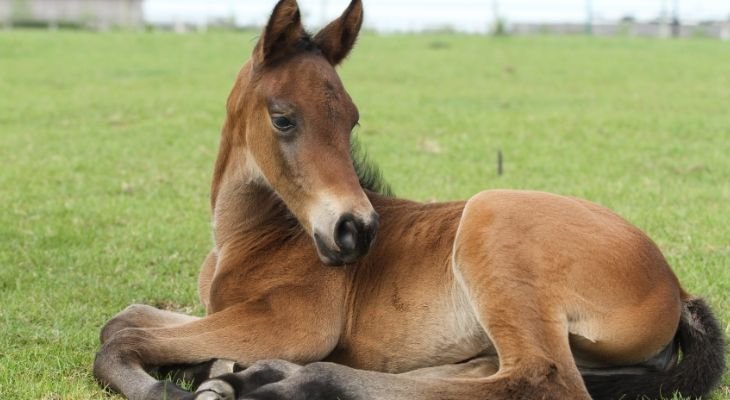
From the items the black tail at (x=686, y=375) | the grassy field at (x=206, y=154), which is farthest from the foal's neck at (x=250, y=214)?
the black tail at (x=686, y=375)

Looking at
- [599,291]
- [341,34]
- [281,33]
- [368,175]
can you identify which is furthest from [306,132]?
[599,291]

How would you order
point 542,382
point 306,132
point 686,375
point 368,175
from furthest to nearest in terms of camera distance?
point 368,175, point 306,132, point 686,375, point 542,382

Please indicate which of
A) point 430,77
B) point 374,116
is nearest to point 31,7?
point 430,77

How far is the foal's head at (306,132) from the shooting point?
4.45 meters

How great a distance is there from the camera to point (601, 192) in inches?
410

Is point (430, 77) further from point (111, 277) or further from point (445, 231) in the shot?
point (445, 231)

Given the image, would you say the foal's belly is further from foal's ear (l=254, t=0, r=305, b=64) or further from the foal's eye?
foal's ear (l=254, t=0, r=305, b=64)

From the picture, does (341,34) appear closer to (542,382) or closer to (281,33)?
(281,33)

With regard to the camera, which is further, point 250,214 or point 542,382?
point 250,214

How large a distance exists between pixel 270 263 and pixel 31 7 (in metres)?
46.0

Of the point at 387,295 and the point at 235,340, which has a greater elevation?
the point at 387,295

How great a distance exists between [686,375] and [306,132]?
2026 mm

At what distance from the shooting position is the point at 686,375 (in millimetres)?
4578

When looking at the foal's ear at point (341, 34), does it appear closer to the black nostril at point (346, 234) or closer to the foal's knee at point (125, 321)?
the black nostril at point (346, 234)
